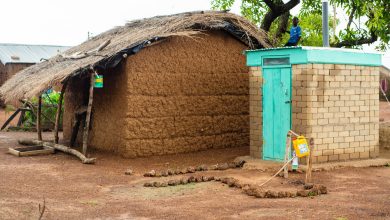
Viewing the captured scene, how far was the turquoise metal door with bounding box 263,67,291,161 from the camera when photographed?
10289 millimetres

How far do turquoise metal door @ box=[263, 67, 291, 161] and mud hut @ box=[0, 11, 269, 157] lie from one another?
2153 mm

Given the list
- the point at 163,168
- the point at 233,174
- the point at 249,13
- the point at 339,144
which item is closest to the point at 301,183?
the point at 233,174

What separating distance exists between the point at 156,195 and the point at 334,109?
4.20 meters

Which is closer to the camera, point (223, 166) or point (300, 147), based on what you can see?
point (300, 147)

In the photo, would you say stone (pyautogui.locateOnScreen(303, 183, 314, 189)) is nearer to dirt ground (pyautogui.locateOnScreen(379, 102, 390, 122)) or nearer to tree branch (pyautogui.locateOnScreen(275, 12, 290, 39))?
tree branch (pyautogui.locateOnScreen(275, 12, 290, 39))

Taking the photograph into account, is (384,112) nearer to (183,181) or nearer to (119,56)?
(119,56)

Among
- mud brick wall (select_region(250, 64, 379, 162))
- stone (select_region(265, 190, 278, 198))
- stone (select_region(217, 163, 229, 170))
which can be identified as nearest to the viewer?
stone (select_region(265, 190, 278, 198))

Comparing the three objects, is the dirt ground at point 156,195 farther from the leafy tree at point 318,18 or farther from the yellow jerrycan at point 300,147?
the leafy tree at point 318,18

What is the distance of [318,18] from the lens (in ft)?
63.2

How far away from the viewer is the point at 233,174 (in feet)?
31.7

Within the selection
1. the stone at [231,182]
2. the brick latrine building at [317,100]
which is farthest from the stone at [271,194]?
the brick latrine building at [317,100]

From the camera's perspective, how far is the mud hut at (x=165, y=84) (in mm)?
11492

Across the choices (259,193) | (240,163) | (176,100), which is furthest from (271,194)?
(176,100)

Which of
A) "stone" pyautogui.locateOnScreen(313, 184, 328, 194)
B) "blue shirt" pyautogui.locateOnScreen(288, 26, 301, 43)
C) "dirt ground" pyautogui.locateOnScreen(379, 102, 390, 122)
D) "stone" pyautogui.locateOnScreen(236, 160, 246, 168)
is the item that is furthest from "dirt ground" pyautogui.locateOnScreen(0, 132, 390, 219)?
"dirt ground" pyautogui.locateOnScreen(379, 102, 390, 122)
